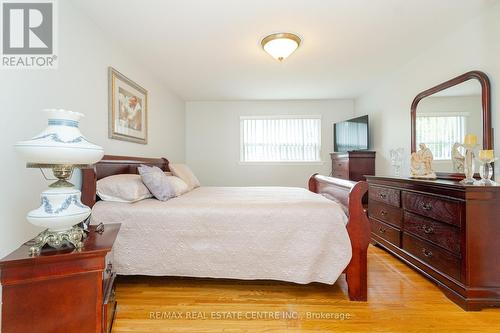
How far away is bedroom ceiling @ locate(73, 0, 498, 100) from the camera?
190 cm

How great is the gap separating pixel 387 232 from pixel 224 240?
6.38 ft

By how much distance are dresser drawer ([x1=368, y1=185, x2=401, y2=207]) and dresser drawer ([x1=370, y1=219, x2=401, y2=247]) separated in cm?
28

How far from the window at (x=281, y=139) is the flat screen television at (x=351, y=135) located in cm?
40

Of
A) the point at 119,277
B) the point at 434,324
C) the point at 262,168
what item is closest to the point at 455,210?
the point at 434,324

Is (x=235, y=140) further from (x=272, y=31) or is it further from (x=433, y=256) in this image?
(x=433, y=256)

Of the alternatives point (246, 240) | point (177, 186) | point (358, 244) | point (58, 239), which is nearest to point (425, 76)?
point (358, 244)

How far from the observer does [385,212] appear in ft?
8.59

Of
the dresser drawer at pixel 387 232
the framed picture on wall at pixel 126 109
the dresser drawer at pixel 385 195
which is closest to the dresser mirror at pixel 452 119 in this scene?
the dresser drawer at pixel 385 195

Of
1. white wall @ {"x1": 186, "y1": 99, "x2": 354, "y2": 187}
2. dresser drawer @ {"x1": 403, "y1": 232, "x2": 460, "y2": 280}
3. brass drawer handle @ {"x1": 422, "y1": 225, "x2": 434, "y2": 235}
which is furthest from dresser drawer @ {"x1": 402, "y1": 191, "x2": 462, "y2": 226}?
white wall @ {"x1": 186, "y1": 99, "x2": 354, "y2": 187}

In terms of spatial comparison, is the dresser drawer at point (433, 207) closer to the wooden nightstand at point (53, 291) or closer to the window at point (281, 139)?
the wooden nightstand at point (53, 291)

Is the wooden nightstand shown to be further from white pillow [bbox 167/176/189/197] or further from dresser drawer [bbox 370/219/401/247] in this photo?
dresser drawer [bbox 370/219/401/247]

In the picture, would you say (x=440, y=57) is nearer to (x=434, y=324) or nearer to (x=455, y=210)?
(x=455, y=210)

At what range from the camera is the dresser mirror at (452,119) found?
2.00m

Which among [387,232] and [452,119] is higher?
[452,119]
